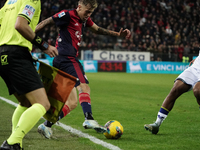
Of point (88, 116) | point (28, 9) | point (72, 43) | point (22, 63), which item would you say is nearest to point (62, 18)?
point (72, 43)

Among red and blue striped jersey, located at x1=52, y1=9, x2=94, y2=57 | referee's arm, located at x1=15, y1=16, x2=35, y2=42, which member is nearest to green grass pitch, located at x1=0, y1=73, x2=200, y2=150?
red and blue striped jersey, located at x1=52, y1=9, x2=94, y2=57

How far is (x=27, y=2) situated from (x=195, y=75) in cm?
306

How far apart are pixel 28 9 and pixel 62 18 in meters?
1.68

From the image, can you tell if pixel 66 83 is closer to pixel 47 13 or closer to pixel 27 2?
pixel 27 2

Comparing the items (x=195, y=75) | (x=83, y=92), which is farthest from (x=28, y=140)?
(x=195, y=75)

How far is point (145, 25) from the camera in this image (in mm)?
29719

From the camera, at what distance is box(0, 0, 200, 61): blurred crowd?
26.9 meters

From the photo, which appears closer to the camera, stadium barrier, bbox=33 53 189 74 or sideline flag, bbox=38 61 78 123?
sideline flag, bbox=38 61 78 123

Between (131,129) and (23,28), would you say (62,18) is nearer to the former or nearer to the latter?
(23,28)

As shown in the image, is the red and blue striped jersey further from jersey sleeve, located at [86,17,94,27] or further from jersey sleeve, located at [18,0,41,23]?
jersey sleeve, located at [18,0,41,23]

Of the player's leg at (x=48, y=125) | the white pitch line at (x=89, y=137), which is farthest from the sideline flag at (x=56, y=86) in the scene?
the white pitch line at (x=89, y=137)

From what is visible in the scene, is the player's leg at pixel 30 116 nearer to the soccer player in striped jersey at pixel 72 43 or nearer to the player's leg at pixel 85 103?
the player's leg at pixel 85 103

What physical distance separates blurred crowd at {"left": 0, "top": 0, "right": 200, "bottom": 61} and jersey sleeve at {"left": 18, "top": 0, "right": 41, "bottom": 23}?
21051 millimetres

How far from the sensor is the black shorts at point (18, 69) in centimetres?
331
